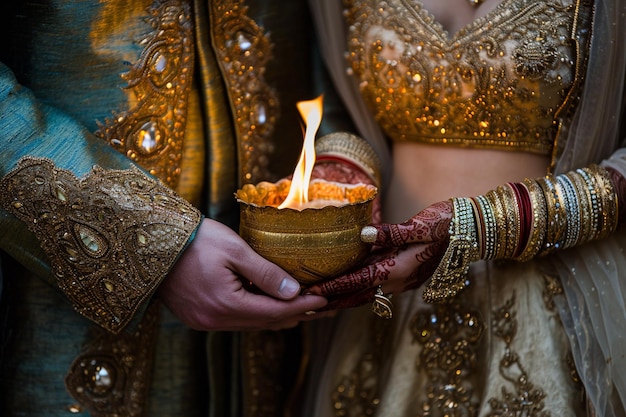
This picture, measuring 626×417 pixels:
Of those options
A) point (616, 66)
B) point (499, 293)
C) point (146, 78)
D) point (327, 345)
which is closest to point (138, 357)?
point (327, 345)

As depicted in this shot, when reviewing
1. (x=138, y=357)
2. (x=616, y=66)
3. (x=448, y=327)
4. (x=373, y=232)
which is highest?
(x=616, y=66)

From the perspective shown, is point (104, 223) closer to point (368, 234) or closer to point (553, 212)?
point (368, 234)

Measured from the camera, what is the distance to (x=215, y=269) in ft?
3.22

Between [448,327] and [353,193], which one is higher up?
[353,193]

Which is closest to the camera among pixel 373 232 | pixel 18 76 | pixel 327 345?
pixel 373 232

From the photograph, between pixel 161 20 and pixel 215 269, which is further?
pixel 161 20

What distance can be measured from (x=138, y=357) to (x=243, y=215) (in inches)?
15.2

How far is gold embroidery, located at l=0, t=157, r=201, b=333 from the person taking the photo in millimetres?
1000

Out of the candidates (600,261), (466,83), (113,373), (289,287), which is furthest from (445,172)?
(113,373)

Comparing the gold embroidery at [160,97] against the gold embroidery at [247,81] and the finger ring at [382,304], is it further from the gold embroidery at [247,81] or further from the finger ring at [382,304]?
the finger ring at [382,304]

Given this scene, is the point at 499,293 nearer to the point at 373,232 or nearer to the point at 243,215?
the point at 373,232

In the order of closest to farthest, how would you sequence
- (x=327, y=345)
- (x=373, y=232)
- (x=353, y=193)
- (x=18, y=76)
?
(x=373, y=232)
(x=353, y=193)
(x=18, y=76)
(x=327, y=345)

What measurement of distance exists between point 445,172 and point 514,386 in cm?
31

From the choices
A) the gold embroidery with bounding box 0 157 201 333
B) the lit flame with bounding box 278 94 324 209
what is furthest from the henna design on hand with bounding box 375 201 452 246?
the gold embroidery with bounding box 0 157 201 333
